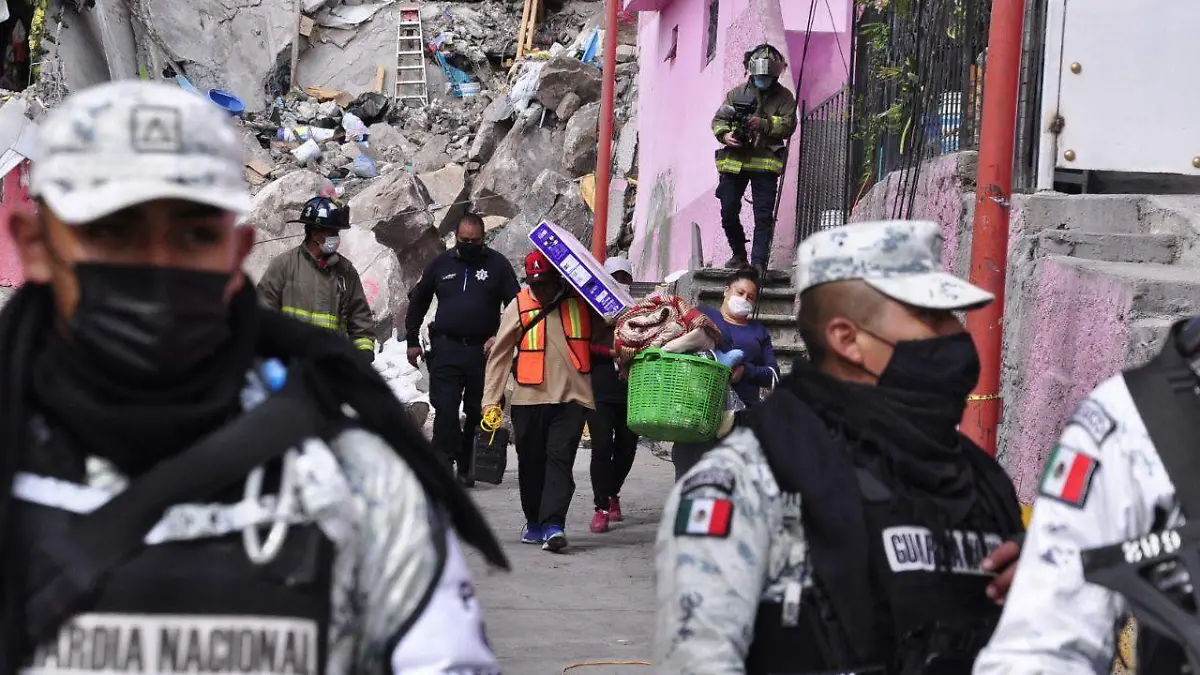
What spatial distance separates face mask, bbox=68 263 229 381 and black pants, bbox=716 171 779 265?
12.2 meters

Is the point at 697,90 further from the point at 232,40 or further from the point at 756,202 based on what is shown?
the point at 232,40

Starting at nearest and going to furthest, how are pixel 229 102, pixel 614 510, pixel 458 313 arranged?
pixel 614 510 < pixel 458 313 < pixel 229 102

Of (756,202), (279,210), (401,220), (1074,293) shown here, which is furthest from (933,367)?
(279,210)

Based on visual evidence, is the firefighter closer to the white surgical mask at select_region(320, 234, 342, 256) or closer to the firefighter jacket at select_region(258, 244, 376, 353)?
the firefighter jacket at select_region(258, 244, 376, 353)

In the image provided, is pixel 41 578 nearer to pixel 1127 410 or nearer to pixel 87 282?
pixel 87 282

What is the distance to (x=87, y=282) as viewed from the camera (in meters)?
2.04

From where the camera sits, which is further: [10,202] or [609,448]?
[10,202]

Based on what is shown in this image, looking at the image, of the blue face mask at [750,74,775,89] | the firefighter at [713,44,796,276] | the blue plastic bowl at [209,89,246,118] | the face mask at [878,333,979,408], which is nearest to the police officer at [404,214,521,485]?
the firefighter at [713,44,796,276]

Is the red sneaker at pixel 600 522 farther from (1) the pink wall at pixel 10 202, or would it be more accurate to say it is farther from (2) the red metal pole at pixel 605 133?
(1) the pink wall at pixel 10 202

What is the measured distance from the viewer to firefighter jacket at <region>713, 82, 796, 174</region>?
45.5 feet

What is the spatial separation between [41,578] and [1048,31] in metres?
7.52

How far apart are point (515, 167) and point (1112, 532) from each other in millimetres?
26819

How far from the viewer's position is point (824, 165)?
15859 mm

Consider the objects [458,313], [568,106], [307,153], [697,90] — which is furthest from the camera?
[307,153]
